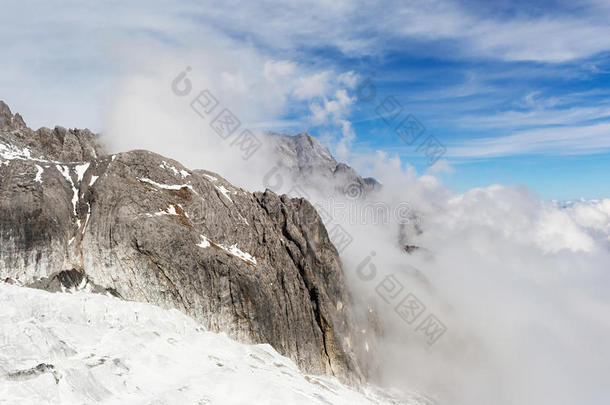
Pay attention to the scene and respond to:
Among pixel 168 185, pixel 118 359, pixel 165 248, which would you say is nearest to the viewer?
pixel 118 359

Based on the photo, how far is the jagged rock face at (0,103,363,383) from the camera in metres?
66.0

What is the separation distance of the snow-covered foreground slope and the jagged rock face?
8559 mm

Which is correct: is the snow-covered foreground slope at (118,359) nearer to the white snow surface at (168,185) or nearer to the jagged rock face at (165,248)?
the jagged rock face at (165,248)

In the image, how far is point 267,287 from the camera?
81.4 metres

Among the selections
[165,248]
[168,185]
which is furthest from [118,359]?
[168,185]

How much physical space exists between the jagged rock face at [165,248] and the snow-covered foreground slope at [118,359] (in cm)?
856

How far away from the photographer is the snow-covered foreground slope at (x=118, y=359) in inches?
1412

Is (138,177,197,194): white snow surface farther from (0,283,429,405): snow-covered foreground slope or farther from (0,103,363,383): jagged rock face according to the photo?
(0,283,429,405): snow-covered foreground slope

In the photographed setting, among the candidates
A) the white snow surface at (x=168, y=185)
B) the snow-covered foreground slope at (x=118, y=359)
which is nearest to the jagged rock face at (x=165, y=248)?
the white snow surface at (x=168, y=185)

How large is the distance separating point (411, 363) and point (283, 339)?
7371 centimetres

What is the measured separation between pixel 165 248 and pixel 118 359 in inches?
1148

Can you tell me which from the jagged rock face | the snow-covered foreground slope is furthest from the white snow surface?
the snow-covered foreground slope

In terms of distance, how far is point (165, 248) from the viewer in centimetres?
7044

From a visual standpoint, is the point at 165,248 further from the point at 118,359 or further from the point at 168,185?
the point at 118,359
